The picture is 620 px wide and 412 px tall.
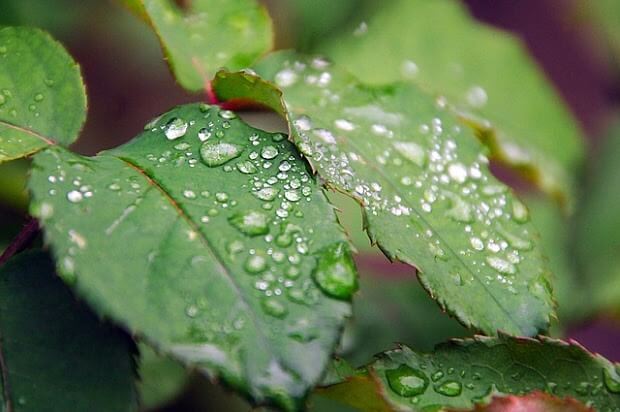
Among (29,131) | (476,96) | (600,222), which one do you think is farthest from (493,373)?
(600,222)

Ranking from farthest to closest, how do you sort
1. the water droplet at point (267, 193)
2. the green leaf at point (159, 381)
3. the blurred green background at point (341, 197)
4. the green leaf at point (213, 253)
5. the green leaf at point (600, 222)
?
the green leaf at point (600, 222) < the blurred green background at point (341, 197) < the green leaf at point (159, 381) < the water droplet at point (267, 193) < the green leaf at point (213, 253)

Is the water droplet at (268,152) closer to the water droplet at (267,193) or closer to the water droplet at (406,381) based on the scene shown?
the water droplet at (267,193)

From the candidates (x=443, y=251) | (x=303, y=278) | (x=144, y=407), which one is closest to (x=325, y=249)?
(x=303, y=278)

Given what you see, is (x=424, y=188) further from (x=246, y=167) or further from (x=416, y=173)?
(x=246, y=167)

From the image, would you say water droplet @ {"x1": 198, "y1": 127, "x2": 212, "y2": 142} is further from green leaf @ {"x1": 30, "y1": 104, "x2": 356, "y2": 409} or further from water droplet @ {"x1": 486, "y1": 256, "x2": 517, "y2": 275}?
water droplet @ {"x1": 486, "y1": 256, "x2": 517, "y2": 275}

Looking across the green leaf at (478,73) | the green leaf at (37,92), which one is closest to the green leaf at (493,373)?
the green leaf at (37,92)

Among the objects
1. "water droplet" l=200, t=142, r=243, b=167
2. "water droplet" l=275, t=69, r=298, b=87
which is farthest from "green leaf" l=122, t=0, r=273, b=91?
"water droplet" l=200, t=142, r=243, b=167

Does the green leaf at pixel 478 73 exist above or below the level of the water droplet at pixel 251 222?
below
